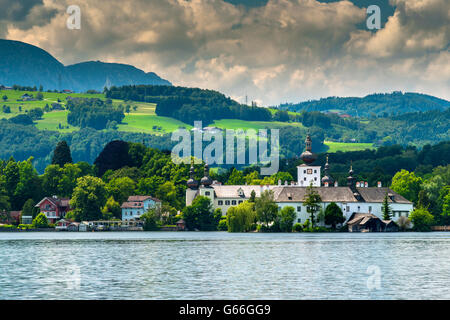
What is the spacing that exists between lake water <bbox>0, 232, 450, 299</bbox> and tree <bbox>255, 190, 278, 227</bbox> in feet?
169

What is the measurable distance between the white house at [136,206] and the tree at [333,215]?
125ft

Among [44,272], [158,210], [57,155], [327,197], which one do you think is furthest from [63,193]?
[44,272]

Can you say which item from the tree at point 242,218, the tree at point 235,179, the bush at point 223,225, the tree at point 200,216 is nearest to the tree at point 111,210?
the tree at point 200,216

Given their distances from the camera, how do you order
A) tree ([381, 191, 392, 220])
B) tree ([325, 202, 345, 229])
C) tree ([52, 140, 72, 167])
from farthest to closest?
tree ([52, 140, 72, 167]) → tree ([381, 191, 392, 220]) → tree ([325, 202, 345, 229])

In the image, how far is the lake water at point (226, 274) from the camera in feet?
137

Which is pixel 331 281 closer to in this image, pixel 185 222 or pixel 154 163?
pixel 185 222

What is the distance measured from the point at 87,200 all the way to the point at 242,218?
36225mm

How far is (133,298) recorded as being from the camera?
39875 millimetres

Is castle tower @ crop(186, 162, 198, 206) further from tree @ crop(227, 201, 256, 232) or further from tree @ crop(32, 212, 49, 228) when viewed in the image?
tree @ crop(227, 201, 256, 232)

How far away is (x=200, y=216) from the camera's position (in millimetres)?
145500

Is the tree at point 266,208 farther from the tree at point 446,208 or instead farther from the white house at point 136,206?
the white house at point 136,206

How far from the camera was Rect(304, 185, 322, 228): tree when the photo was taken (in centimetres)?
13475

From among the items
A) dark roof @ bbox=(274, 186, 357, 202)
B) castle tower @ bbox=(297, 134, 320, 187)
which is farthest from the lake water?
castle tower @ bbox=(297, 134, 320, 187)
